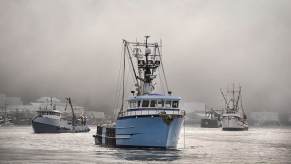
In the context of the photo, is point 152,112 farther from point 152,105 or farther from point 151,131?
point 151,131

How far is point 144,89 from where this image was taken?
82.6 m

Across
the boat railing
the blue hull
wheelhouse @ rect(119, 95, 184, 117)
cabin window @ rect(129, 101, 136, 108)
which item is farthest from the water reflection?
cabin window @ rect(129, 101, 136, 108)

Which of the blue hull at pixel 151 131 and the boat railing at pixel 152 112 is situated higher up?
the boat railing at pixel 152 112

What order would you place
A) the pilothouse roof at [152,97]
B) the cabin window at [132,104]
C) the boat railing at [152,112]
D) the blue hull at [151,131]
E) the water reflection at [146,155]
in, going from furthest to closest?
the cabin window at [132,104]
the pilothouse roof at [152,97]
the boat railing at [152,112]
the blue hull at [151,131]
the water reflection at [146,155]

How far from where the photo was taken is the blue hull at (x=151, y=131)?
73.0m

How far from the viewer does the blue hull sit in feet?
240

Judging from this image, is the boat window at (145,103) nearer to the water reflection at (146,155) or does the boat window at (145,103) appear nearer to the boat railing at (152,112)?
the boat railing at (152,112)

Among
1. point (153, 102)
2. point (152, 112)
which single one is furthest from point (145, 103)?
point (152, 112)

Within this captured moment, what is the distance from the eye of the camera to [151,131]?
7350 cm

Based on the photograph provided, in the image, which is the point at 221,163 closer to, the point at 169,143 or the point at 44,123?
the point at 169,143

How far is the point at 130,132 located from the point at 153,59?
14.2m

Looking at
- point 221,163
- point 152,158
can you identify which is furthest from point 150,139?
point 221,163

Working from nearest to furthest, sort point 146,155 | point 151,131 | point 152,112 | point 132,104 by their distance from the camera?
point 146,155 → point 151,131 → point 152,112 → point 132,104

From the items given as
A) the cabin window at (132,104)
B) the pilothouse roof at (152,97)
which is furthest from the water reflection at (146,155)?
the pilothouse roof at (152,97)
